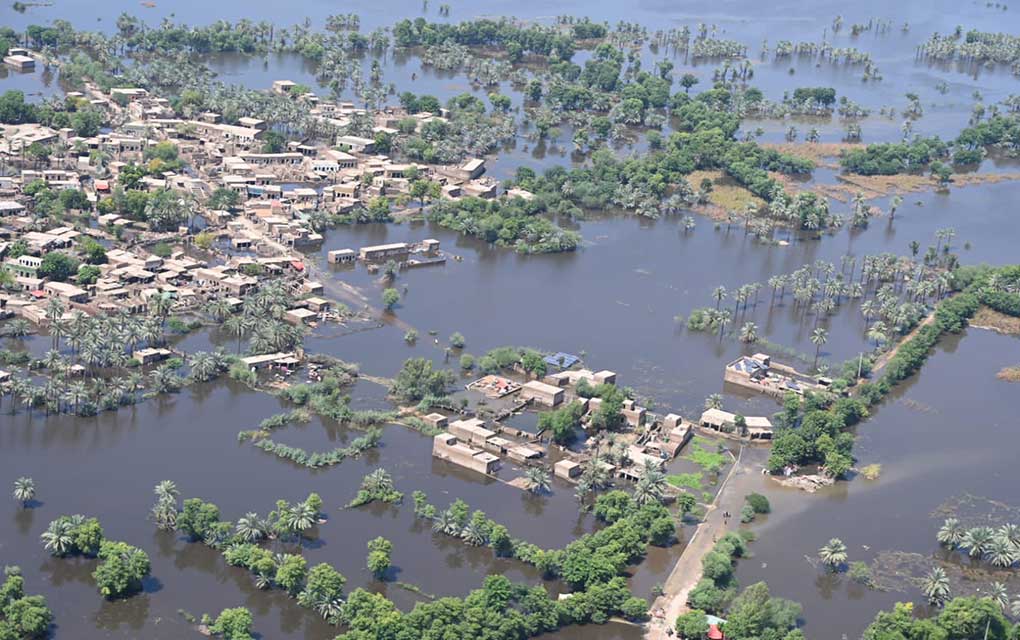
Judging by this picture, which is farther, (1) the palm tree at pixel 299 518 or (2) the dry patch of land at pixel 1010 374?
(2) the dry patch of land at pixel 1010 374

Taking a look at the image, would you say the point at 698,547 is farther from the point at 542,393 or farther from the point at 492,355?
the point at 492,355

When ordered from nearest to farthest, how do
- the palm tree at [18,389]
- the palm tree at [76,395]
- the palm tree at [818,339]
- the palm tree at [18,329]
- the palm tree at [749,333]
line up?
the palm tree at [76,395], the palm tree at [18,389], the palm tree at [18,329], the palm tree at [818,339], the palm tree at [749,333]

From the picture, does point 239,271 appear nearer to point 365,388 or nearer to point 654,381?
point 365,388

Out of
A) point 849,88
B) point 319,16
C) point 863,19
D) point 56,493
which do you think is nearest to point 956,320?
point 56,493

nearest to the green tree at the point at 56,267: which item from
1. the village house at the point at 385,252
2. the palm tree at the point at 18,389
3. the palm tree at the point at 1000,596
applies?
the palm tree at the point at 18,389

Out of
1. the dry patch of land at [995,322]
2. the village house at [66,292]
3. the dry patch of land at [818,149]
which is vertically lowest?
the dry patch of land at [995,322]

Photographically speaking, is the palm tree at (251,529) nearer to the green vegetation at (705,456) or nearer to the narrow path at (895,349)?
the green vegetation at (705,456)

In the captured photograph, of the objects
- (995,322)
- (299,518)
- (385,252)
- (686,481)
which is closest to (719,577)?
(686,481)

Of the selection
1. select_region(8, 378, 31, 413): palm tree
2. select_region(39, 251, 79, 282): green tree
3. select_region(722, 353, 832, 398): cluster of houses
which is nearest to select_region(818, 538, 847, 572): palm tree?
select_region(722, 353, 832, 398): cluster of houses
